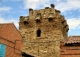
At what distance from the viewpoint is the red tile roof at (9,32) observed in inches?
655

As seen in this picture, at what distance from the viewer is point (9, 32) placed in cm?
1769

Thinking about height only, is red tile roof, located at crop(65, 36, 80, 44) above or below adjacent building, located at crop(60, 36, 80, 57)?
above

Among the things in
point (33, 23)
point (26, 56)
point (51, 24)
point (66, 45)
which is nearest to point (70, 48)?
point (66, 45)

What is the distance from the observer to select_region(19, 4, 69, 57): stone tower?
2458 cm

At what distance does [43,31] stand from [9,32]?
8.75m

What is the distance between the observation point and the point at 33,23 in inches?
1048

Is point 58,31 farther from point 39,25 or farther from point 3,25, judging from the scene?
point 3,25

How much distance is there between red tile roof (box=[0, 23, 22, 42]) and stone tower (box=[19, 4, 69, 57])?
5.45 metres

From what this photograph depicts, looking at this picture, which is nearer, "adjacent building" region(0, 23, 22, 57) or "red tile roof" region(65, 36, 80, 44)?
"adjacent building" region(0, 23, 22, 57)

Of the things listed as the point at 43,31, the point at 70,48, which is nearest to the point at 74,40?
the point at 70,48

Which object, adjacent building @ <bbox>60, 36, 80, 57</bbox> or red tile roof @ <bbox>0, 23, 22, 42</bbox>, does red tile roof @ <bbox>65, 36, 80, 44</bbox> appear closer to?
adjacent building @ <bbox>60, 36, 80, 57</bbox>

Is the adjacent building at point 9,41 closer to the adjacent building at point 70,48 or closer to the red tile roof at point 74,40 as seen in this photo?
the adjacent building at point 70,48

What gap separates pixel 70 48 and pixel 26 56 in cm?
492

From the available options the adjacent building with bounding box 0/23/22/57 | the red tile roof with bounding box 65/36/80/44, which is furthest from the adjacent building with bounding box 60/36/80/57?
the adjacent building with bounding box 0/23/22/57
